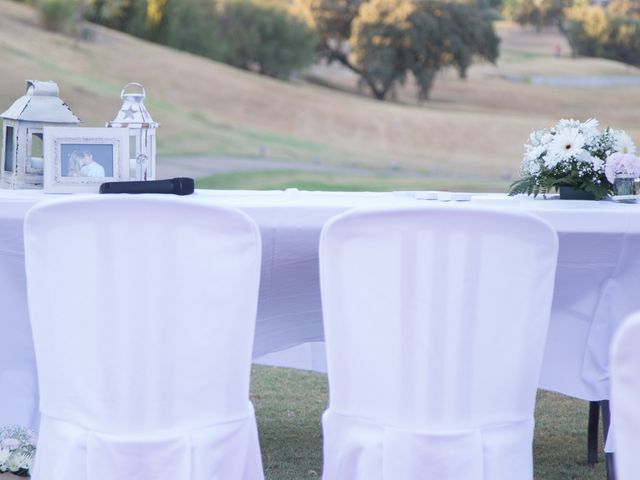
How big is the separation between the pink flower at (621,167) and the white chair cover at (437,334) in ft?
2.42

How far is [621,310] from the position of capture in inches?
80.2

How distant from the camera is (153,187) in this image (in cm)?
214

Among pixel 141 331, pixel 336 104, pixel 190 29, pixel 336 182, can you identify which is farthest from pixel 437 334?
pixel 190 29

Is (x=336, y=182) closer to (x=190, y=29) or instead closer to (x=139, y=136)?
(x=190, y=29)

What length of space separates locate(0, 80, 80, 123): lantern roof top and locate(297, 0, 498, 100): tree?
20.5m

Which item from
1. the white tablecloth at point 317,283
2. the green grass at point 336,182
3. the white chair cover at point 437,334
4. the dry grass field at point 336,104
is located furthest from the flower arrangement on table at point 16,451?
the dry grass field at point 336,104

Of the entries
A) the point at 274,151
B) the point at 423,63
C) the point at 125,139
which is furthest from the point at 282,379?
the point at 423,63

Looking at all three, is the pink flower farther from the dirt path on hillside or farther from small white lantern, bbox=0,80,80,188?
the dirt path on hillside

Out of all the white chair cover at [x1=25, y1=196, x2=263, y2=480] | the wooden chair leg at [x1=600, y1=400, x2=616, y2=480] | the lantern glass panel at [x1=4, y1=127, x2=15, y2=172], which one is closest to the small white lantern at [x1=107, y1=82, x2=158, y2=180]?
the lantern glass panel at [x1=4, y1=127, x2=15, y2=172]

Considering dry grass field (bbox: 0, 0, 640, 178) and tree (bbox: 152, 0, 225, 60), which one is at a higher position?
tree (bbox: 152, 0, 225, 60)

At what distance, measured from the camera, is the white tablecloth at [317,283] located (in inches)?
78.7

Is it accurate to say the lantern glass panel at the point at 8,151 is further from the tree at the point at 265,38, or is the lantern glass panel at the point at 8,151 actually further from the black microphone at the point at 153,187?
the tree at the point at 265,38

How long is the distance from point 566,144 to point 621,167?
0.13m

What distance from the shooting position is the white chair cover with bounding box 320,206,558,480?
58.0 inches
